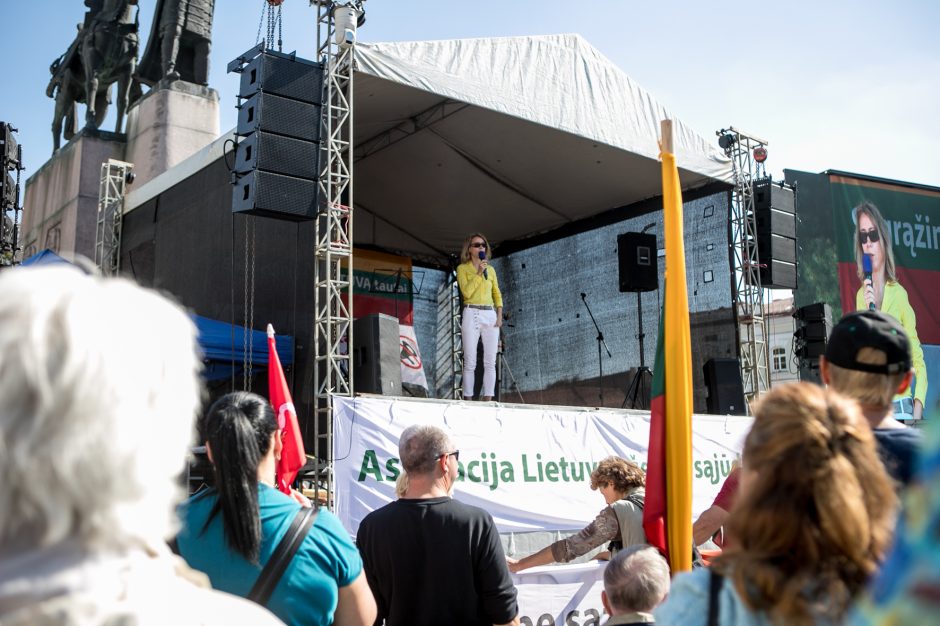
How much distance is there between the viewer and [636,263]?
460 inches

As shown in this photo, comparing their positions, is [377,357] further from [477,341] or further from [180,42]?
[180,42]

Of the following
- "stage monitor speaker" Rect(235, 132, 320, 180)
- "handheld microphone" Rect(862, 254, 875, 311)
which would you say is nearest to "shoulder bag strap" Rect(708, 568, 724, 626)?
"stage monitor speaker" Rect(235, 132, 320, 180)

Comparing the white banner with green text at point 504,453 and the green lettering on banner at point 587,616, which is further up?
the white banner with green text at point 504,453

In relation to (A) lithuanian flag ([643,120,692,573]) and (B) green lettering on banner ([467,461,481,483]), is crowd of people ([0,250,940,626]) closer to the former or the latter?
(A) lithuanian flag ([643,120,692,573])

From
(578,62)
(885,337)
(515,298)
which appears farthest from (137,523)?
(515,298)

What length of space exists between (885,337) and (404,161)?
10.3m

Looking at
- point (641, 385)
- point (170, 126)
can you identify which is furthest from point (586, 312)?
point (170, 126)

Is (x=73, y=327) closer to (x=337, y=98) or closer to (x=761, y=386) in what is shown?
(x=337, y=98)

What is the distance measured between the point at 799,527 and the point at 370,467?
5476mm

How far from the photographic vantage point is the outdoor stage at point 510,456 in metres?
6.47

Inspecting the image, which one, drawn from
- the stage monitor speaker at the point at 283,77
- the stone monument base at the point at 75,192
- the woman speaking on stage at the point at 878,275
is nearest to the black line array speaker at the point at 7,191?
the stone monument base at the point at 75,192

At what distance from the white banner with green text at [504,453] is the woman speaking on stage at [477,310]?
1.94 meters

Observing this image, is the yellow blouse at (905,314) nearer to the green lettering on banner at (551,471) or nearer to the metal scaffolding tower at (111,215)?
the green lettering on banner at (551,471)

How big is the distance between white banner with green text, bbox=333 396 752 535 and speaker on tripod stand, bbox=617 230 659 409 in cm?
321
